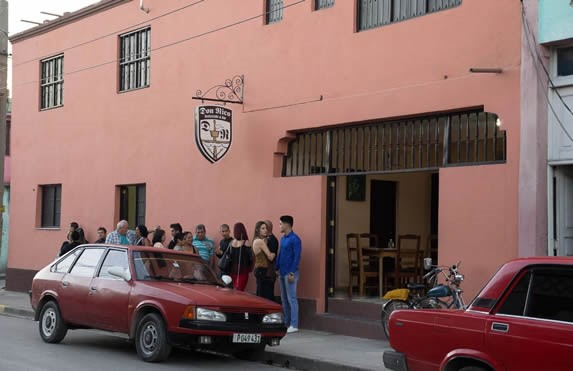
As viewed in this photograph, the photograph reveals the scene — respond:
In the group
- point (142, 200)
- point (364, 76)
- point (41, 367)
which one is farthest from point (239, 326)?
point (142, 200)

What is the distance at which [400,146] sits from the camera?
13.0 metres

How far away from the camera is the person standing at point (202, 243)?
15.6m

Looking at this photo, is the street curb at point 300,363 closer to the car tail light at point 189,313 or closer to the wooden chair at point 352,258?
the car tail light at point 189,313

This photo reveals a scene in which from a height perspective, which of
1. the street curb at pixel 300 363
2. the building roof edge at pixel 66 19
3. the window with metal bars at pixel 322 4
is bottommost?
the street curb at pixel 300 363

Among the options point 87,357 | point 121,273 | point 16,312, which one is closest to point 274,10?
point 121,273

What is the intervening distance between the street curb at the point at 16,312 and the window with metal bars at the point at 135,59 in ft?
18.8

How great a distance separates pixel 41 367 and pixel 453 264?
5939 mm

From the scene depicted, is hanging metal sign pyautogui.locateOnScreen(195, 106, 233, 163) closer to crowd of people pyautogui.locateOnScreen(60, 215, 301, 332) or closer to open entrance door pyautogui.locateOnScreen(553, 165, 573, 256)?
crowd of people pyautogui.locateOnScreen(60, 215, 301, 332)

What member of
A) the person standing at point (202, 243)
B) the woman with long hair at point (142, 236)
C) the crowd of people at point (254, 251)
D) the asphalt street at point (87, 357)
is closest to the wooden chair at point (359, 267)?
the crowd of people at point (254, 251)

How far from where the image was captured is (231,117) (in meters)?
15.5

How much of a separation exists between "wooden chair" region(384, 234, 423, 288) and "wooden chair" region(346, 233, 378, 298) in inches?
12.8

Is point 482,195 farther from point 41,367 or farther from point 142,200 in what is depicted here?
point 142,200

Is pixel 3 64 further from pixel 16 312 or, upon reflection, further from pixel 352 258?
pixel 352 258

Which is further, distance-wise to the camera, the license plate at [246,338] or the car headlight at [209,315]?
the license plate at [246,338]
